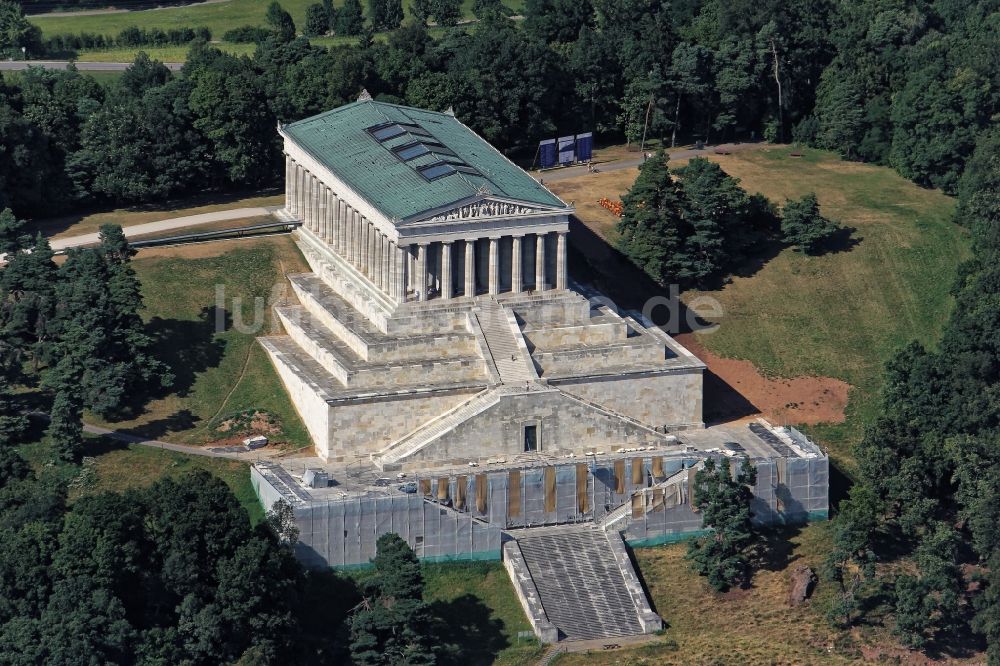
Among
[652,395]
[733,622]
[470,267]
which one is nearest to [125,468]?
[470,267]

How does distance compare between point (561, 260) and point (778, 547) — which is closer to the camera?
point (778, 547)

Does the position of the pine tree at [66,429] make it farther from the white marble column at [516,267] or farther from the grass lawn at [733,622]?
the grass lawn at [733,622]

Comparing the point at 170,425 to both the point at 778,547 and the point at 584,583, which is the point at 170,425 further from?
the point at 778,547

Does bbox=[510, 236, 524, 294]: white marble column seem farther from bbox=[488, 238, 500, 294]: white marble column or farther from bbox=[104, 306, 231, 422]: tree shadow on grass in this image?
bbox=[104, 306, 231, 422]: tree shadow on grass

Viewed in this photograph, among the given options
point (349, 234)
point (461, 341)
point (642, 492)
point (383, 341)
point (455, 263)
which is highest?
point (349, 234)

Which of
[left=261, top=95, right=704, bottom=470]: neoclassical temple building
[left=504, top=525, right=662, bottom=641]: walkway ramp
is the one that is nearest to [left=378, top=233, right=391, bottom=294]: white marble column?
[left=261, top=95, right=704, bottom=470]: neoclassical temple building

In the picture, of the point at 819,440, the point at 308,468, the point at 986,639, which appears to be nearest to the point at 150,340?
the point at 308,468
